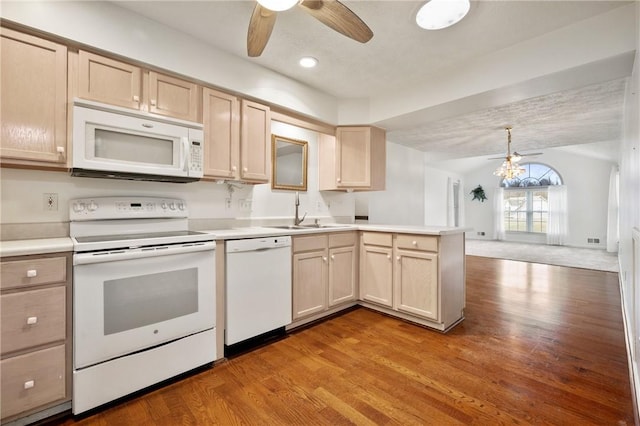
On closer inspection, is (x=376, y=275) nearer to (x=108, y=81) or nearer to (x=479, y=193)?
(x=108, y=81)

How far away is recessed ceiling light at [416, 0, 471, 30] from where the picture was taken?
1.87 metres

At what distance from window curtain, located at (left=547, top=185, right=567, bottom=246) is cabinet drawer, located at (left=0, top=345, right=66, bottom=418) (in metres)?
11.3

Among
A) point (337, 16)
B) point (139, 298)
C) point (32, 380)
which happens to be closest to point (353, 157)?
point (337, 16)

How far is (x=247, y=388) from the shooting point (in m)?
1.77

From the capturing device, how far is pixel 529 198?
31.5 feet

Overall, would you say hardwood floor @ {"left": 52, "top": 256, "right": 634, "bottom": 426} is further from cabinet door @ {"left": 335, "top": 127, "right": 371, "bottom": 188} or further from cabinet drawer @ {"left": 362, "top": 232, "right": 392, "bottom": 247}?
cabinet door @ {"left": 335, "top": 127, "right": 371, "bottom": 188}

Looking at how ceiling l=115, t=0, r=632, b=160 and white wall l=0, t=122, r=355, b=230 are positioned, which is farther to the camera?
ceiling l=115, t=0, r=632, b=160

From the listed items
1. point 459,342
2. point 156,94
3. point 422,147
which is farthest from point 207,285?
point 422,147

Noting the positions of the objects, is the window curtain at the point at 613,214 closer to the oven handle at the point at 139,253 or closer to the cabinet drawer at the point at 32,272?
the oven handle at the point at 139,253

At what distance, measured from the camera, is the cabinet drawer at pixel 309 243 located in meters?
2.60

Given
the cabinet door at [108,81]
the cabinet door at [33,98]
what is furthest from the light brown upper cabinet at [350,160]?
the cabinet door at [33,98]

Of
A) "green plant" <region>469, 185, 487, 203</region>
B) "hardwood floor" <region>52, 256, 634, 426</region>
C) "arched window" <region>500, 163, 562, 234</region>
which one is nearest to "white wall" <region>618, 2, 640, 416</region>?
"hardwood floor" <region>52, 256, 634, 426</region>

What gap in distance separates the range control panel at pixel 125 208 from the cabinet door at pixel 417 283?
6.75 feet

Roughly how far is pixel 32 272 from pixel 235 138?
158cm
